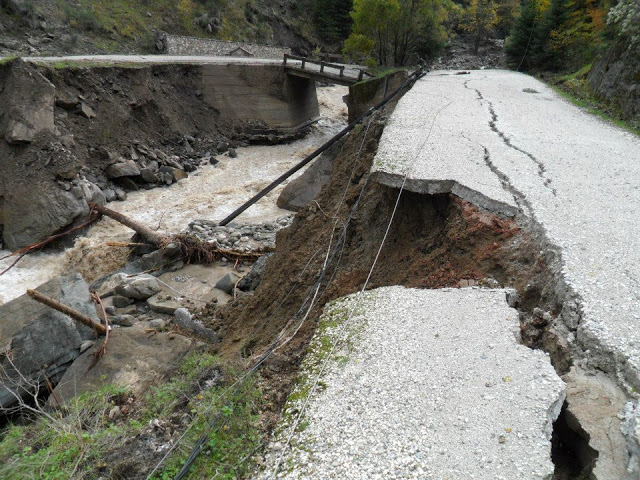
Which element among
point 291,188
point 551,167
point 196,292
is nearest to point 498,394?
point 551,167

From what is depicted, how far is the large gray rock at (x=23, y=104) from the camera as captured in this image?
1387 centimetres

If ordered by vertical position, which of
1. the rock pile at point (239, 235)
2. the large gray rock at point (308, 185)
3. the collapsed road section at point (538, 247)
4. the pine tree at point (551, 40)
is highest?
the pine tree at point (551, 40)

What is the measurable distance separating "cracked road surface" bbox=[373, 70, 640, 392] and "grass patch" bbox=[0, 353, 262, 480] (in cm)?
273

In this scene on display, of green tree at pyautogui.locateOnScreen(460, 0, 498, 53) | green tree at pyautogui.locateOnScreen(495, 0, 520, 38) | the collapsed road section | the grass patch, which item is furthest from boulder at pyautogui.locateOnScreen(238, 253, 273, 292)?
green tree at pyautogui.locateOnScreen(495, 0, 520, 38)

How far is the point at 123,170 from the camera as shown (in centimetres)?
1647

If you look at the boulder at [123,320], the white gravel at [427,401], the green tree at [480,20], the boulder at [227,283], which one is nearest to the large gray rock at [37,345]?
the boulder at [123,320]

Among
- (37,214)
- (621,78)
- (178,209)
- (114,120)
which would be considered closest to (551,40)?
(621,78)

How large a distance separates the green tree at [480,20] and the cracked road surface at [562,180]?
112ft

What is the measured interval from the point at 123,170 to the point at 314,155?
8.10m

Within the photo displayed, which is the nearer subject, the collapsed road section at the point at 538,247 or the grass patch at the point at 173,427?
the collapsed road section at the point at 538,247

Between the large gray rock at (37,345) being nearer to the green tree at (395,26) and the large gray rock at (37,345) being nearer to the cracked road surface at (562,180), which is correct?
the cracked road surface at (562,180)

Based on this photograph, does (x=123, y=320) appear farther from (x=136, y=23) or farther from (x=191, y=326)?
(x=136, y=23)

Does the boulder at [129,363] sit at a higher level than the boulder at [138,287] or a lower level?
higher

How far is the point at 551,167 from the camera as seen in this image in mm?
7316
